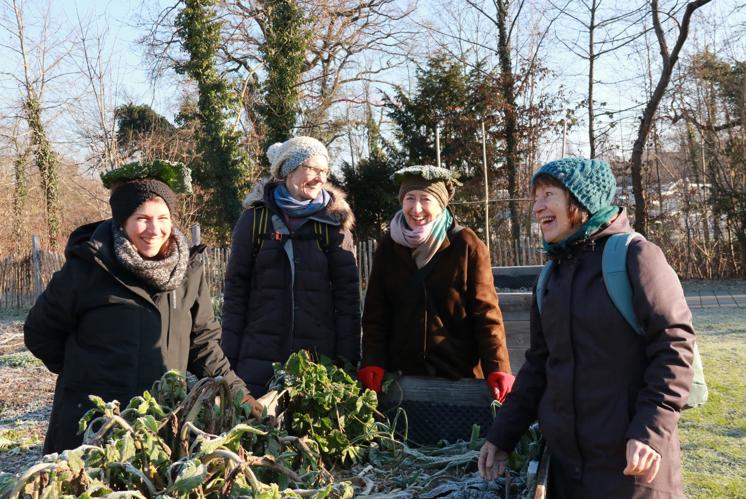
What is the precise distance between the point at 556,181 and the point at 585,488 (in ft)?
2.81

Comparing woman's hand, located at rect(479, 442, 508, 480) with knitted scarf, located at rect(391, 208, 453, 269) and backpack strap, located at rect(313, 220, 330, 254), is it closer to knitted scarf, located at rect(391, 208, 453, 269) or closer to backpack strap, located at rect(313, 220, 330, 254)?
knitted scarf, located at rect(391, 208, 453, 269)

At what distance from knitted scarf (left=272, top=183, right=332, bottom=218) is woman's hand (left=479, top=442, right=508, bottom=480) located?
1.51 meters

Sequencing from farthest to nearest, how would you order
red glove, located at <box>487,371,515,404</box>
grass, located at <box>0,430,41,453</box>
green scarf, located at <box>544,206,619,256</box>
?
grass, located at <box>0,430,41,453</box>, red glove, located at <box>487,371,515,404</box>, green scarf, located at <box>544,206,619,256</box>

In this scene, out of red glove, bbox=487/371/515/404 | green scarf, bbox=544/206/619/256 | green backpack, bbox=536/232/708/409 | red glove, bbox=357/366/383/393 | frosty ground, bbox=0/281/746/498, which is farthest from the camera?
frosty ground, bbox=0/281/746/498

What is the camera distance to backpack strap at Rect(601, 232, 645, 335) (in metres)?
1.78

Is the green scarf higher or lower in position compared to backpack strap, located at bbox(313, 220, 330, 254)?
lower

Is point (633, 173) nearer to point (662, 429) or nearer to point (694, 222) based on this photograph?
point (694, 222)

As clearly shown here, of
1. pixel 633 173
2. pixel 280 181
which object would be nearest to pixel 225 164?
pixel 633 173

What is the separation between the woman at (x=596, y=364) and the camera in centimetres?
168

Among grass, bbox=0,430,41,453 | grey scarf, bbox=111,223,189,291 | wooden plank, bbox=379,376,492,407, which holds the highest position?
grey scarf, bbox=111,223,189,291

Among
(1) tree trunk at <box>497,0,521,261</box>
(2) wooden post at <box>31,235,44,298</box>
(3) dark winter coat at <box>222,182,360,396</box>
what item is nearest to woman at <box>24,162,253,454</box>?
(3) dark winter coat at <box>222,182,360,396</box>

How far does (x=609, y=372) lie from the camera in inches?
71.2

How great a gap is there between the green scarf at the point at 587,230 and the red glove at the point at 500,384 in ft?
2.75

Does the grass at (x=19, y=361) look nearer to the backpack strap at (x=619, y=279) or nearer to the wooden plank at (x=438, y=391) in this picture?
the wooden plank at (x=438, y=391)
